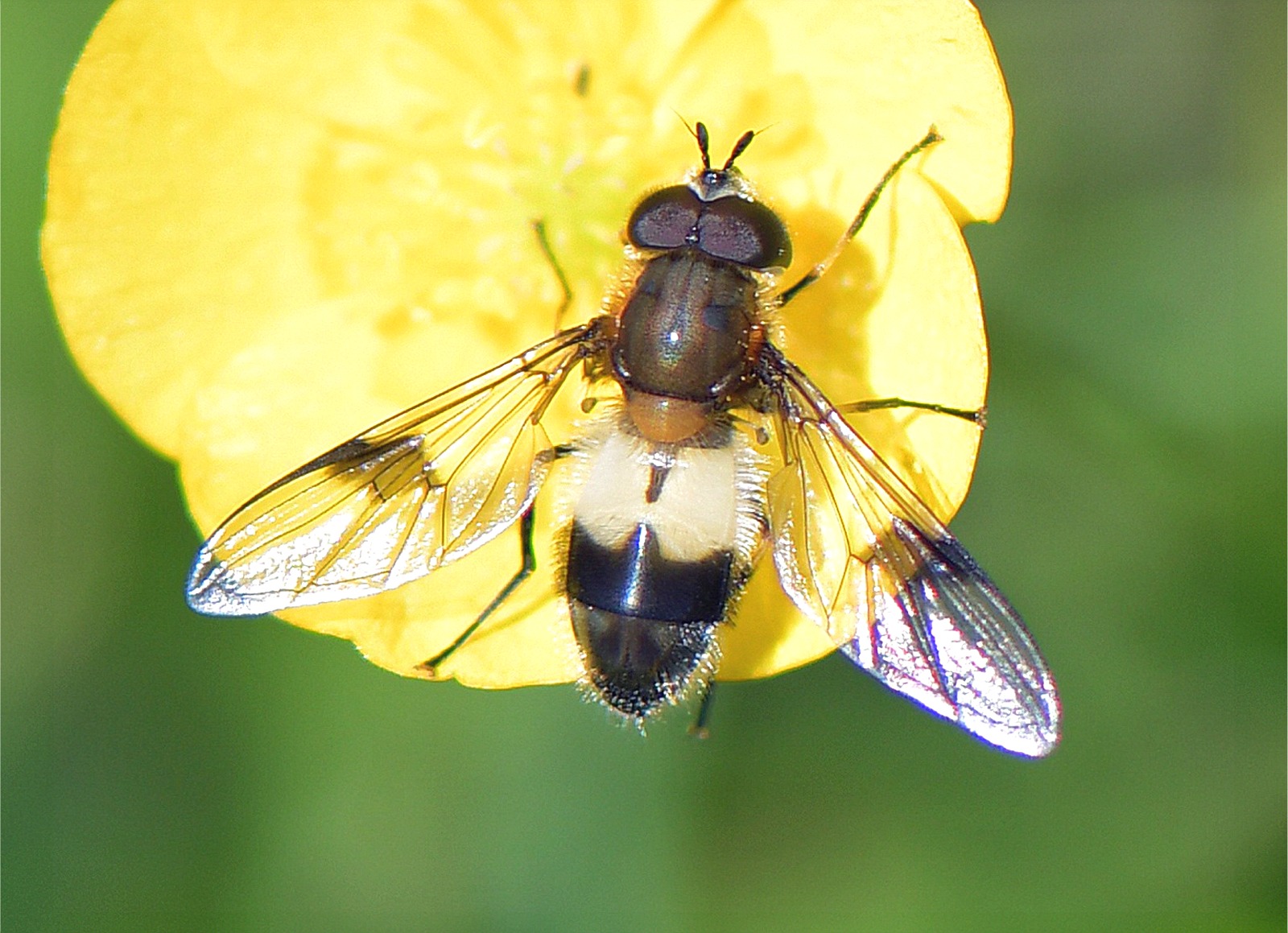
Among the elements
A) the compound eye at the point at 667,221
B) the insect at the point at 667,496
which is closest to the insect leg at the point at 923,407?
the insect at the point at 667,496

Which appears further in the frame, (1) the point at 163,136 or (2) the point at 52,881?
(2) the point at 52,881

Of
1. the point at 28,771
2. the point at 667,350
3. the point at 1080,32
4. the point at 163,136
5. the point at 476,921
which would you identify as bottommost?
the point at 476,921

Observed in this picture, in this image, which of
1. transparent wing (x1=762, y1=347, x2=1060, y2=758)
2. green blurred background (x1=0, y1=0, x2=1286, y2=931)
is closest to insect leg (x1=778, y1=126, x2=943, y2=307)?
transparent wing (x1=762, y1=347, x2=1060, y2=758)

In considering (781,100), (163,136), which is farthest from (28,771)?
(781,100)

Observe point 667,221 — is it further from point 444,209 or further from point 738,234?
point 444,209

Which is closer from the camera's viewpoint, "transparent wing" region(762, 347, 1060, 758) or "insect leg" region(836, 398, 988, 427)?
"transparent wing" region(762, 347, 1060, 758)

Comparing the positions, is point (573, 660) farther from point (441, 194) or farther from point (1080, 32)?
point (1080, 32)

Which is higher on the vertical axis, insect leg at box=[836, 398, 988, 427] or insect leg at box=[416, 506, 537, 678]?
insect leg at box=[836, 398, 988, 427]

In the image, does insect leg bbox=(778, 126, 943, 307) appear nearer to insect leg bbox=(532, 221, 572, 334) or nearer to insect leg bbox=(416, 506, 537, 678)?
insect leg bbox=(532, 221, 572, 334)
